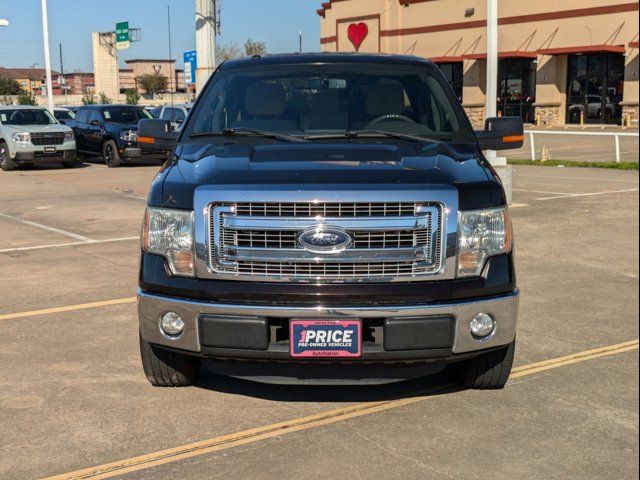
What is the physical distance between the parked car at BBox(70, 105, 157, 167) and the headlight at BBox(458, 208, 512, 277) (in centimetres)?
1864

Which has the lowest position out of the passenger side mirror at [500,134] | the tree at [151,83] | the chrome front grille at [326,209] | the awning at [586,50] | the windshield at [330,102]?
the chrome front grille at [326,209]

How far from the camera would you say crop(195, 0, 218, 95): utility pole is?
69.4 feet

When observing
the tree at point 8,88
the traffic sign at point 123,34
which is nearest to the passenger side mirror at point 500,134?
the traffic sign at point 123,34

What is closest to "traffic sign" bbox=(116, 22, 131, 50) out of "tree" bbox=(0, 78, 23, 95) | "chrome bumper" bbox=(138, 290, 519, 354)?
"tree" bbox=(0, 78, 23, 95)

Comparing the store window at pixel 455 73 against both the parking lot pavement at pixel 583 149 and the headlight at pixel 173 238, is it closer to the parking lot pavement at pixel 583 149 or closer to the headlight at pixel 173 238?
the parking lot pavement at pixel 583 149

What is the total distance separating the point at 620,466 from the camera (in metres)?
3.86

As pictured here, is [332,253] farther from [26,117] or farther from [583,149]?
[583,149]

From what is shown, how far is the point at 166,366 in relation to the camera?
482 cm

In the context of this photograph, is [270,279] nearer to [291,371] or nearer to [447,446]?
[291,371]

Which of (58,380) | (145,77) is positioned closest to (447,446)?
(58,380)

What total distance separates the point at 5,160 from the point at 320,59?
717 inches

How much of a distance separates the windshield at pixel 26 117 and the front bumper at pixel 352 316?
790 inches

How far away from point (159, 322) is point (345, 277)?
983mm

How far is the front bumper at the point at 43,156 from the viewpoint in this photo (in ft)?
71.5
